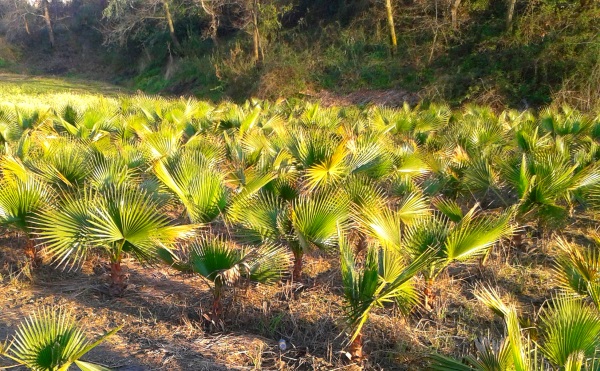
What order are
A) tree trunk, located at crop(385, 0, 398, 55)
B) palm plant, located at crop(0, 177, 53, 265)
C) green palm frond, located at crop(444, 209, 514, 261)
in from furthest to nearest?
tree trunk, located at crop(385, 0, 398, 55), palm plant, located at crop(0, 177, 53, 265), green palm frond, located at crop(444, 209, 514, 261)

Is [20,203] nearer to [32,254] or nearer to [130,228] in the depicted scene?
[32,254]

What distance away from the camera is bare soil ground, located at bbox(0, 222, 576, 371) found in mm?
3639

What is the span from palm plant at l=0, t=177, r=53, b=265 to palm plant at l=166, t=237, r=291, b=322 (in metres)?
1.41

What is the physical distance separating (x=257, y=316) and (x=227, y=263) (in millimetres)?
772


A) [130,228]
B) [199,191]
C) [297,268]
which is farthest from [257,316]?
[130,228]

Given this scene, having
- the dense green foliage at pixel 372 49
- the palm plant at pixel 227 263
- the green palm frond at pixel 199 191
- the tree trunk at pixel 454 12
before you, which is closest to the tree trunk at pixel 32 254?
the green palm frond at pixel 199 191

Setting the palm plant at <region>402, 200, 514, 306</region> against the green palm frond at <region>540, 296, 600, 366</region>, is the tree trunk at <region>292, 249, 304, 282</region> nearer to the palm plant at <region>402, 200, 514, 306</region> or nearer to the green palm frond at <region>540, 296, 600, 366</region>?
the palm plant at <region>402, 200, 514, 306</region>

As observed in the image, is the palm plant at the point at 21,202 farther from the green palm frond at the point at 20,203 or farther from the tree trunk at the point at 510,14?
the tree trunk at the point at 510,14

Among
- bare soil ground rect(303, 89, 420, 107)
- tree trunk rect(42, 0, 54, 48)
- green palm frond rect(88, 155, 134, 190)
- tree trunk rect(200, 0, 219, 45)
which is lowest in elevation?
bare soil ground rect(303, 89, 420, 107)

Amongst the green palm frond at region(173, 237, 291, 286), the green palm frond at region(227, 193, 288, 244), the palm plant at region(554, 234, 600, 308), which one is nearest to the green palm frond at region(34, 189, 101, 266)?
the green palm frond at region(173, 237, 291, 286)

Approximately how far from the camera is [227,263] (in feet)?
11.7

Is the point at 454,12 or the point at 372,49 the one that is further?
the point at 372,49

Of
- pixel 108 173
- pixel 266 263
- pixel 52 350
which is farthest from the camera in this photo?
pixel 108 173

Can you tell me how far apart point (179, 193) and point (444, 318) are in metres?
2.31
